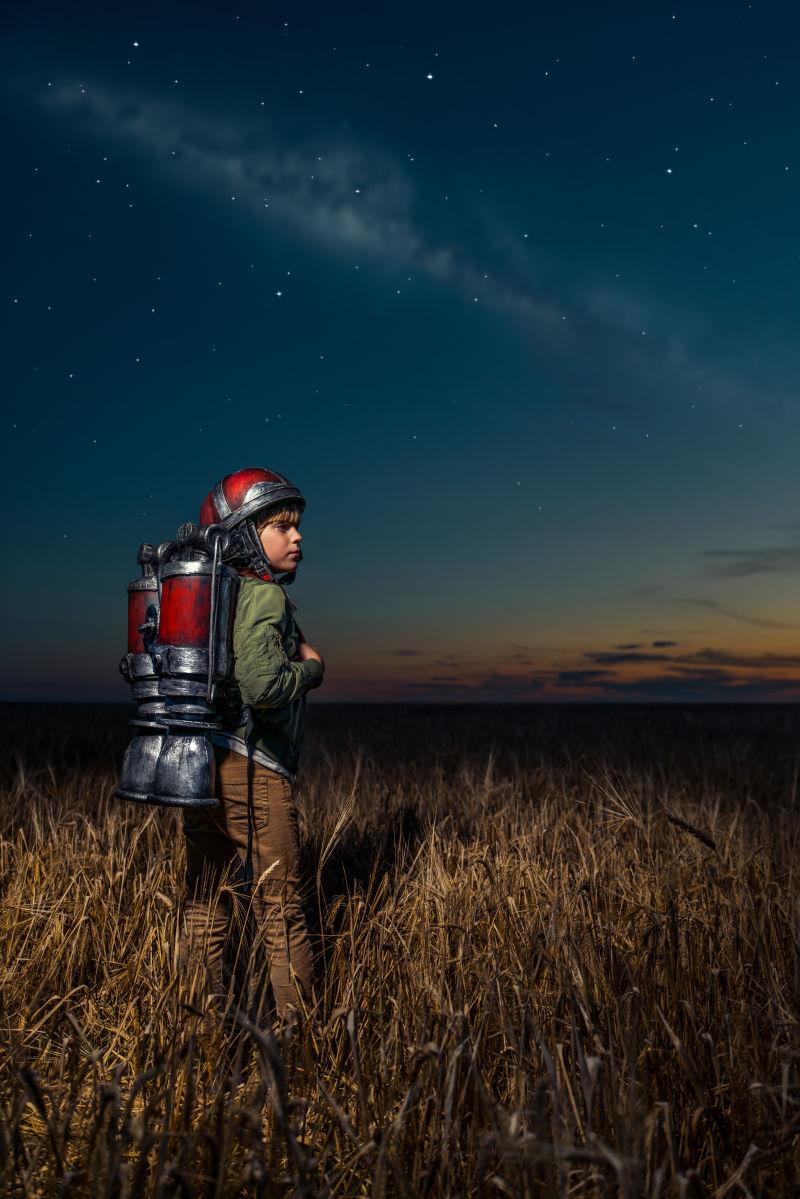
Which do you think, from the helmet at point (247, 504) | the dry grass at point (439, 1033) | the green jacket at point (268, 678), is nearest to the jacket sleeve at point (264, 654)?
the green jacket at point (268, 678)

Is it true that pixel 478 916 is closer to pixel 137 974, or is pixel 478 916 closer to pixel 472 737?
pixel 137 974

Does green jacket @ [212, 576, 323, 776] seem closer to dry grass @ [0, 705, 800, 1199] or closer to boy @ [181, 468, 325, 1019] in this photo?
boy @ [181, 468, 325, 1019]

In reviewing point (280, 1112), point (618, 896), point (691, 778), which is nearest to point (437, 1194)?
point (280, 1112)

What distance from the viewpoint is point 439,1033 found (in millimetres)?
2443

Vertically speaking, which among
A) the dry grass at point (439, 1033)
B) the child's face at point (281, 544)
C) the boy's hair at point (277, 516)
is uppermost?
the boy's hair at point (277, 516)

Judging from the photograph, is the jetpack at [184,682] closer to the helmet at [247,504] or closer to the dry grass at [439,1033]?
the helmet at [247,504]

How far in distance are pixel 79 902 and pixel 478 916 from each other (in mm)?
1683

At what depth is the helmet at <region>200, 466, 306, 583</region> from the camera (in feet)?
10.2

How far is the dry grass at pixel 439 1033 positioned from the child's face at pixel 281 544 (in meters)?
1.31

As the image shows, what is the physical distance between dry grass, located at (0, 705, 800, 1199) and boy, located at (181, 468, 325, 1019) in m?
0.19

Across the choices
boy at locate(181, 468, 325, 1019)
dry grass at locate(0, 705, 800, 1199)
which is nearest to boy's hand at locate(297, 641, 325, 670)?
boy at locate(181, 468, 325, 1019)

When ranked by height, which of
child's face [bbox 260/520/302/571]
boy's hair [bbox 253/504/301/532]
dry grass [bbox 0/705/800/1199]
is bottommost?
dry grass [bbox 0/705/800/1199]

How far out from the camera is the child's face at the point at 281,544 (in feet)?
10.5

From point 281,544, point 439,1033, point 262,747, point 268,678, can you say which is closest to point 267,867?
point 262,747
